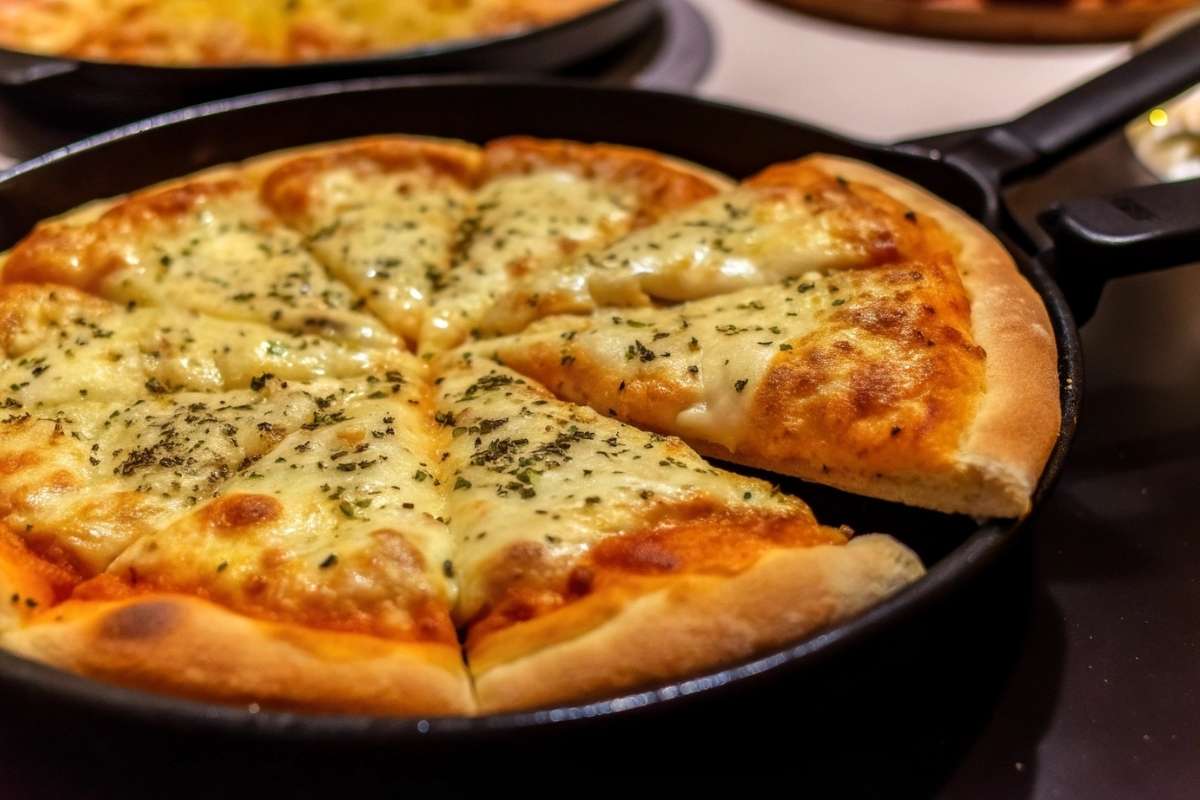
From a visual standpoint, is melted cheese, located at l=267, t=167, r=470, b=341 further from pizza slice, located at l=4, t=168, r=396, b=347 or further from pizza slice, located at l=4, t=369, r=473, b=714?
pizza slice, located at l=4, t=369, r=473, b=714

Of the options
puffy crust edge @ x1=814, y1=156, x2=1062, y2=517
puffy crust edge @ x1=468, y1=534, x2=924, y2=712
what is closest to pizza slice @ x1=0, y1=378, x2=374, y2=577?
puffy crust edge @ x1=468, y1=534, x2=924, y2=712

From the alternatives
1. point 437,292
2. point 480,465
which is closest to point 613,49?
point 437,292

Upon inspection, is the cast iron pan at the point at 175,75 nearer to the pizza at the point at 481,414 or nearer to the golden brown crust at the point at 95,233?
the pizza at the point at 481,414

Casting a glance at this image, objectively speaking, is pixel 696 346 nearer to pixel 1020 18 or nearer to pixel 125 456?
pixel 125 456

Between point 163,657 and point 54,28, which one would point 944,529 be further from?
point 54,28

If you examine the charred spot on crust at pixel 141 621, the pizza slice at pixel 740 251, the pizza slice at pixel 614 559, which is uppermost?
the pizza slice at pixel 740 251

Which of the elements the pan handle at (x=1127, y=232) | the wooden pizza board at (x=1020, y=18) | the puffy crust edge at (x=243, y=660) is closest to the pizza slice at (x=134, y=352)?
the puffy crust edge at (x=243, y=660)

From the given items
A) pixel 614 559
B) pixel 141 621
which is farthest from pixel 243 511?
pixel 614 559
